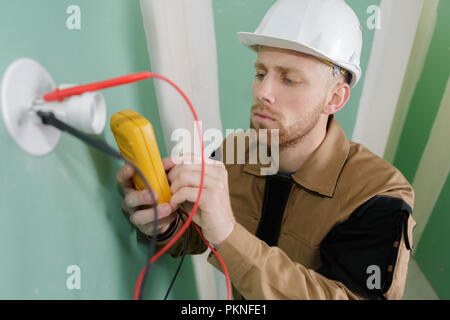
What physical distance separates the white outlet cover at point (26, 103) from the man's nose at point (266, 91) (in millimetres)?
498

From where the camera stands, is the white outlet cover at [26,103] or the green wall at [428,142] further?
the green wall at [428,142]

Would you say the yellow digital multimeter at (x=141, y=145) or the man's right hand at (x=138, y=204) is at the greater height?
the yellow digital multimeter at (x=141, y=145)

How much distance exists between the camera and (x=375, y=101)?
124cm

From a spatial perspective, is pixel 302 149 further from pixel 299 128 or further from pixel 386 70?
pixel 386 70

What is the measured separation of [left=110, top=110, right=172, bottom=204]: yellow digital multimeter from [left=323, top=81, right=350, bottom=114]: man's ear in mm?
554

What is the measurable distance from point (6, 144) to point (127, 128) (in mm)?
175

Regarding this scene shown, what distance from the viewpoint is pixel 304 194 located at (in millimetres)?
870

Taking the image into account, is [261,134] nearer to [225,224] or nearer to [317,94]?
[317,94]

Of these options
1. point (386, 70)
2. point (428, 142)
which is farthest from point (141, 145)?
point (428, 142)

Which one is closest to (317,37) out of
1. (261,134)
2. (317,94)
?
(317,94)

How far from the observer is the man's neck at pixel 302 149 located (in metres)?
0.90

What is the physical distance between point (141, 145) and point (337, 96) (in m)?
0.62

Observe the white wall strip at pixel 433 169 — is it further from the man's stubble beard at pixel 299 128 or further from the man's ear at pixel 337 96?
the man's stubble beard at pixel 299 128

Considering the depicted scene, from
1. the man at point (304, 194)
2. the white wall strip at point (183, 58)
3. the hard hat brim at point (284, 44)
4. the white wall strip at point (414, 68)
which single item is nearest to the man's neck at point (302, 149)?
the man at point (304, 194)
